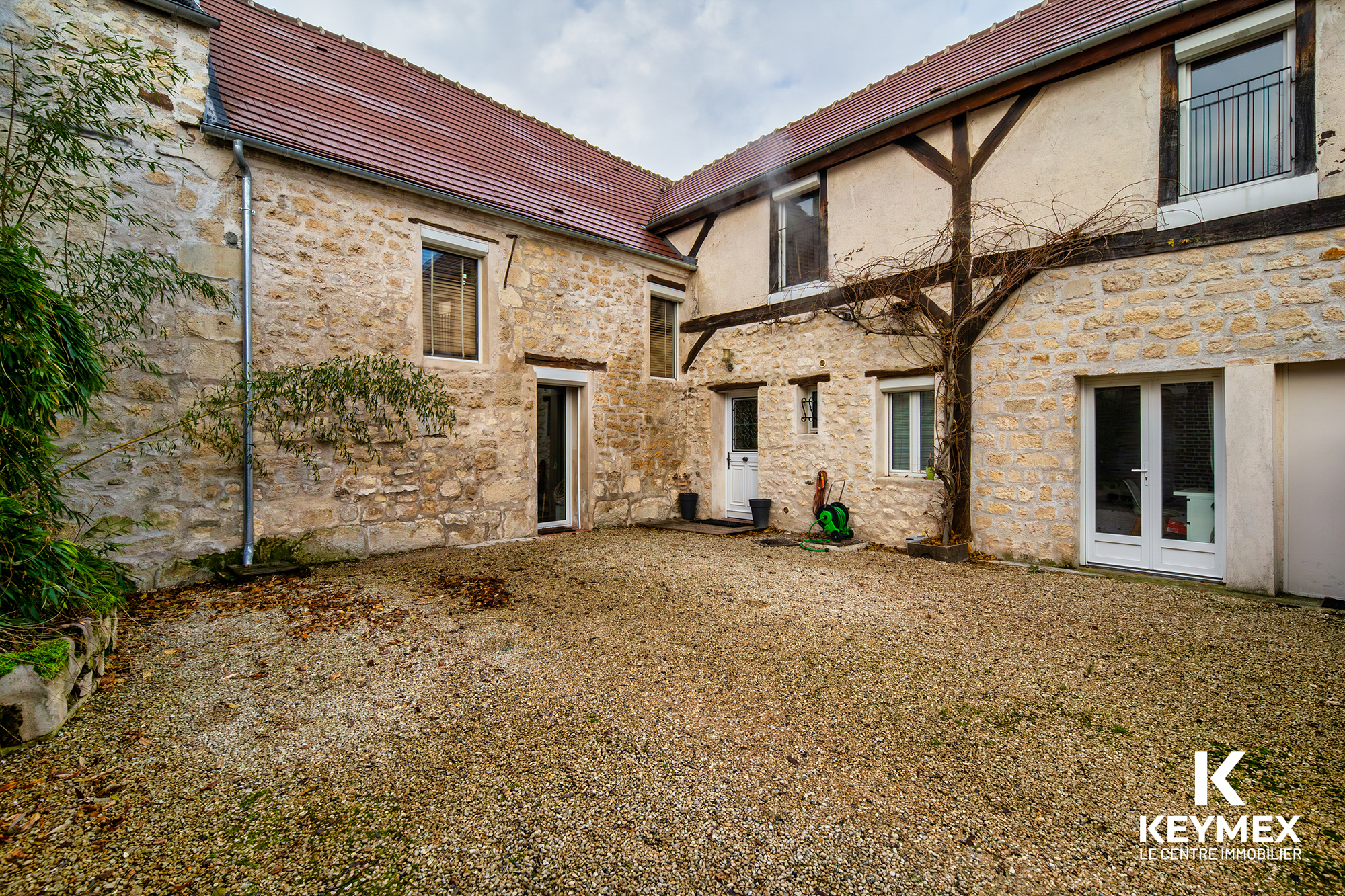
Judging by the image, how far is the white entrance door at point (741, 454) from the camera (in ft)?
26.3

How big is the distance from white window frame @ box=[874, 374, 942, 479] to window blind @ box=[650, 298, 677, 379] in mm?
3315

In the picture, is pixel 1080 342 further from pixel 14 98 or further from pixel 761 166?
pixel 14 98

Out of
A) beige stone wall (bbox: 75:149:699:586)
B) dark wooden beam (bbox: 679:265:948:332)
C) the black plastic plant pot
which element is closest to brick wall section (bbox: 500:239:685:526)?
beige stone wall (bbox: 75:149:699:586)

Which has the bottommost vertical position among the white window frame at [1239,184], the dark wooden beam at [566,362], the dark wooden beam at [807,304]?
the dark wooden beam at [566,362]

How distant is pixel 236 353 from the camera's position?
4.64 meters

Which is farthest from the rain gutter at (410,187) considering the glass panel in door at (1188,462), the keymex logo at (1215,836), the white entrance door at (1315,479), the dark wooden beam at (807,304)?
the keymex logo at (1215,836)

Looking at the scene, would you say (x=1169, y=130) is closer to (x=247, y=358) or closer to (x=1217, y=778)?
(x=1217, y=778)

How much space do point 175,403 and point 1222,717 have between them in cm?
681

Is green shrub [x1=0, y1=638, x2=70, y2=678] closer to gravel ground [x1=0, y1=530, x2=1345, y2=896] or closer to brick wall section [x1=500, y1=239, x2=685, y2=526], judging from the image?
gravel ground [x1=0, y1=530, x2=1345, y2=896]

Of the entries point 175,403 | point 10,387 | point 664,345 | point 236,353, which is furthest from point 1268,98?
point 175,403

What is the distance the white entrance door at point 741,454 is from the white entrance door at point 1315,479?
5147mm

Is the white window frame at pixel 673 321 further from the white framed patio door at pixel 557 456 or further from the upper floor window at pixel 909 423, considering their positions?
the upper floor window at pixel 909 423

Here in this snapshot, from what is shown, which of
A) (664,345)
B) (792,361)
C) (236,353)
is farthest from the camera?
(664,345)

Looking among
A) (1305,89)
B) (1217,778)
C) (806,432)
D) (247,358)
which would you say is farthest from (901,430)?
(247,358)
